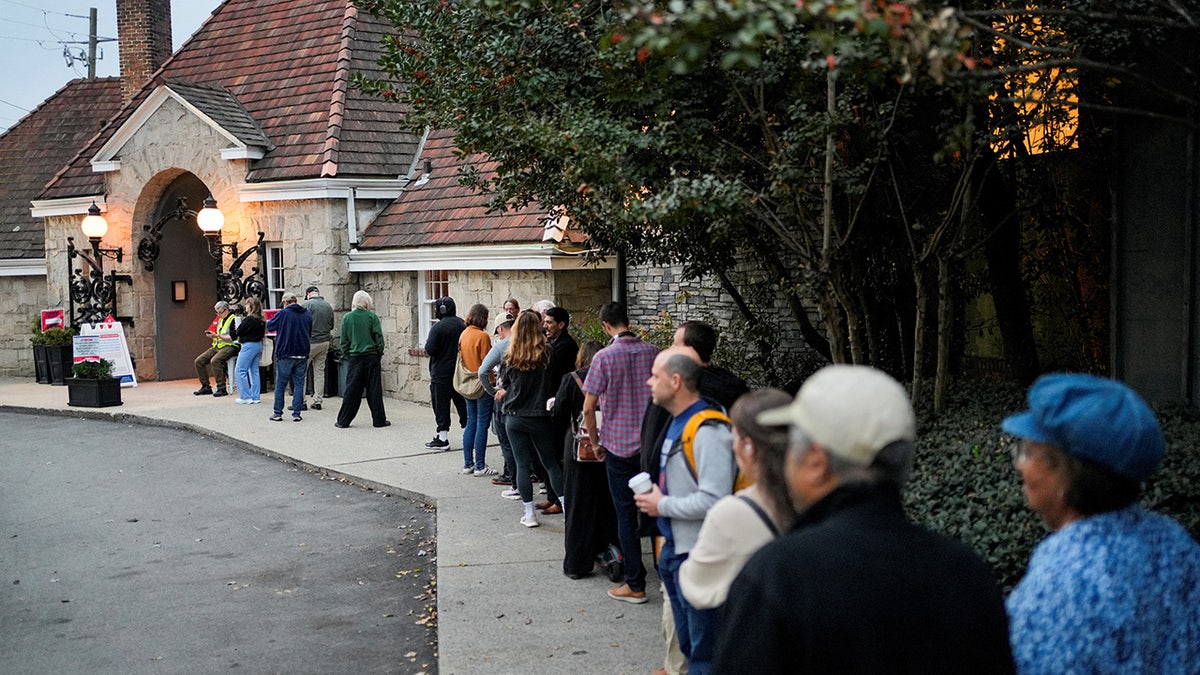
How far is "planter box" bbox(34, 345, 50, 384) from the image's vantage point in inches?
851

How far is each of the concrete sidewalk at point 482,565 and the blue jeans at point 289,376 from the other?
299 millimetres

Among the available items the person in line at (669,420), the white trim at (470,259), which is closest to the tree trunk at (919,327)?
the person in line at (669,420)

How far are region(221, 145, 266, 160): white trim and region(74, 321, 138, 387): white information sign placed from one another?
3774 mm

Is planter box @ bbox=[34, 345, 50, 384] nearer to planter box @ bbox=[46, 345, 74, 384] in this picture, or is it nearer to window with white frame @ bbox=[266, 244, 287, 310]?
planter box @ bbox=[46, 345, 74, 384]

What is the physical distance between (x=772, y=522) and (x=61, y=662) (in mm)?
4828

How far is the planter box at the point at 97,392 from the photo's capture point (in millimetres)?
17688

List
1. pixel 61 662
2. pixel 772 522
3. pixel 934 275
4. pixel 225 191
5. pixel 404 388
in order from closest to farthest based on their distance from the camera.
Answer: pixel 772 522 → pixel 61 662 → pixel 934 275 → pixel 404 388 → pixel 225 191

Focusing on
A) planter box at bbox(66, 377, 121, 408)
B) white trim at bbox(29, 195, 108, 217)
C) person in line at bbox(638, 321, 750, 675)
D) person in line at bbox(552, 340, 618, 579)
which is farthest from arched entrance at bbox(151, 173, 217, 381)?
person in line at bbox(638, 321, 750, 675)

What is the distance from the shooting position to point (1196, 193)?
7.62 m

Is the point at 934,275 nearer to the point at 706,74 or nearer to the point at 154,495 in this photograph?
the point at 706,74

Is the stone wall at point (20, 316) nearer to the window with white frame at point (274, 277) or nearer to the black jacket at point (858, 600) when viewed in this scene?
the window with white frame at point (274, 277)

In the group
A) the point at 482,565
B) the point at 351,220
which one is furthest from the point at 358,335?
the point at 482,565

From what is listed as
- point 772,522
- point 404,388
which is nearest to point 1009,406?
point 772,522

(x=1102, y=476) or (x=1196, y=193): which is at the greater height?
(x=1196, y=193)
